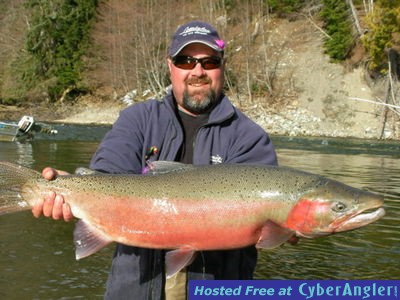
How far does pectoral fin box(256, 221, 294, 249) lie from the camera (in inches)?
109

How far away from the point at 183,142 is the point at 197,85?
383mm

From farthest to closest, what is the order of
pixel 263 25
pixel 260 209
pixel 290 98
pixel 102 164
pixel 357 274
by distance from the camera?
pixel 263 25, pixel 290 98, pixel 357 274, pixel 102 164, pixel 260 209

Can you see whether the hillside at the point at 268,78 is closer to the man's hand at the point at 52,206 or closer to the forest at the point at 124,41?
the forest at the point at 124,41

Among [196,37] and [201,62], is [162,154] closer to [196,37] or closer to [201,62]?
[201,62]

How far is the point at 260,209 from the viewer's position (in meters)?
2.86

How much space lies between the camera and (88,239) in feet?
9.78

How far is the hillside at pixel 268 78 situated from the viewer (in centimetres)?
3431

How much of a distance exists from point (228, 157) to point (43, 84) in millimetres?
47045

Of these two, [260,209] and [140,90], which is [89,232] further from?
[140,90]

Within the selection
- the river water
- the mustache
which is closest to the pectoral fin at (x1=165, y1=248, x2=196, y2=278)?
the mustache

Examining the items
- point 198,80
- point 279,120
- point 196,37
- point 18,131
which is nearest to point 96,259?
point 198,80

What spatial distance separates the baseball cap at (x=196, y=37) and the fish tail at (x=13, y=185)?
1.18m

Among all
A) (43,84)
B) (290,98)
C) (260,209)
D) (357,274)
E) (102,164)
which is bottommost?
(357,274)

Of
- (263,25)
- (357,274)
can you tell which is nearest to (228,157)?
(357,274)
